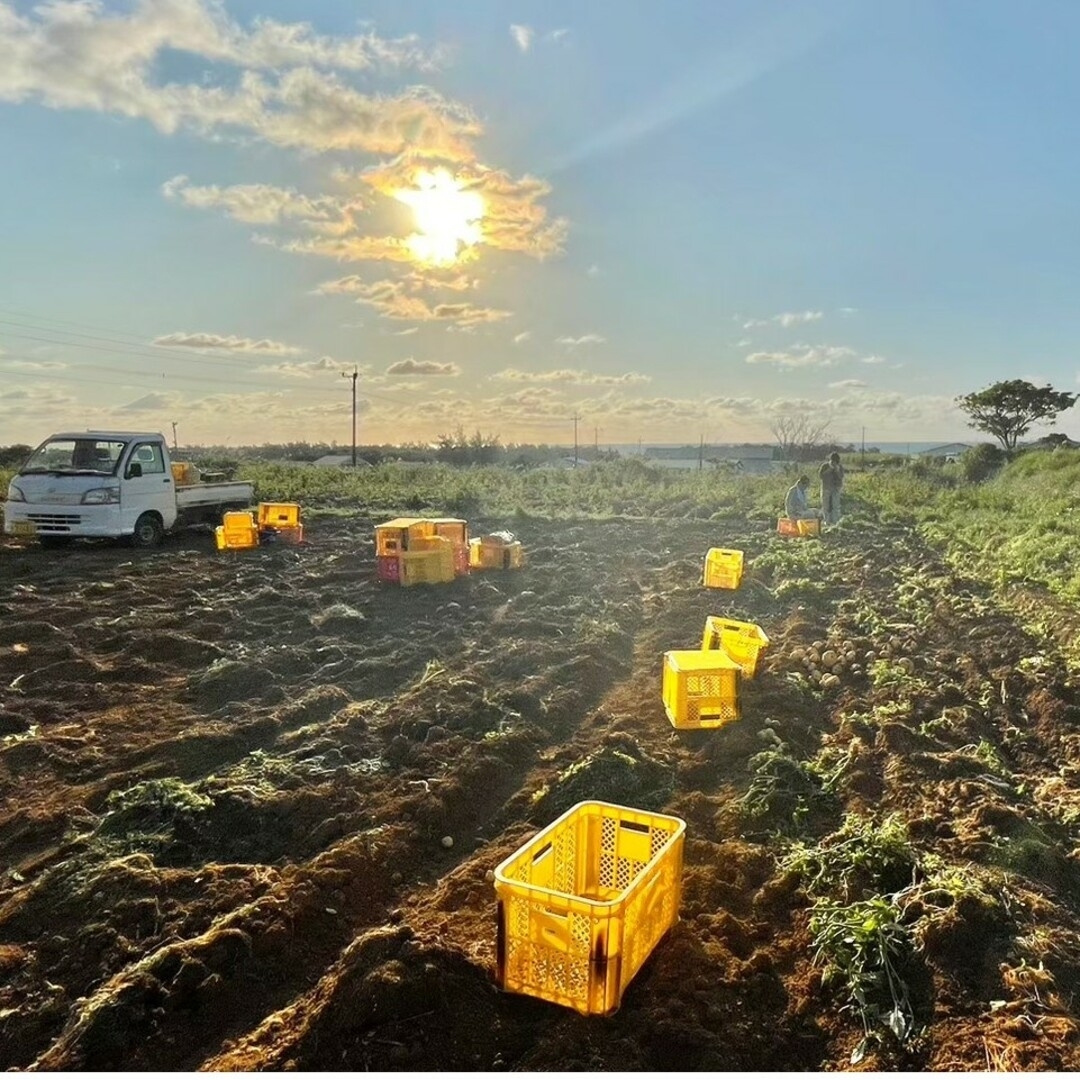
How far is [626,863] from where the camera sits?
12.2 ft

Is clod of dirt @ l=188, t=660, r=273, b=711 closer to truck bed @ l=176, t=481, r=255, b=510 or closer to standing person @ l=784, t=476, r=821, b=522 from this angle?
truck bed @ l=176, t=481, r=255, b=510

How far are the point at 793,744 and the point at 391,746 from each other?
2.65 m

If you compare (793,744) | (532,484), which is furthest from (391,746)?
(532,484)

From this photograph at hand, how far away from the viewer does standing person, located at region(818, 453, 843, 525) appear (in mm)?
15241

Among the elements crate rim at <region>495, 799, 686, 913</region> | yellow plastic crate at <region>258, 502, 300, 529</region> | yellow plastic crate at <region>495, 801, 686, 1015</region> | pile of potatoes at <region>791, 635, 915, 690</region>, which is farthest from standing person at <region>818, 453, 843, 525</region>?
yellow plastic crate at <region>495, 801, 686, 1015</region>

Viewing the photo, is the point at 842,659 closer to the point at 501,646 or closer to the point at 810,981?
the point at 501,646

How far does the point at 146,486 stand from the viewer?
13.7m

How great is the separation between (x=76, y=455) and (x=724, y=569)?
10.3 m

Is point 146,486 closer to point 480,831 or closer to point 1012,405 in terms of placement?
point 480,831

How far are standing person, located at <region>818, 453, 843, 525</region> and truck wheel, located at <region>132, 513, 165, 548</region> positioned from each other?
11.9m

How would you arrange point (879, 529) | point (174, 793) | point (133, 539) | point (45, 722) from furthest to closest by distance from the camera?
point (879, 529) < point (133, 539) < point (45, 722) < point (174, 793)

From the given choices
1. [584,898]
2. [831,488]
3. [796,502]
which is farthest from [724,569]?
[584,898]

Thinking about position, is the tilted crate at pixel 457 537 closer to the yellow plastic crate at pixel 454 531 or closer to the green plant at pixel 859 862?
the yellow plastic crate at pixel 454 531

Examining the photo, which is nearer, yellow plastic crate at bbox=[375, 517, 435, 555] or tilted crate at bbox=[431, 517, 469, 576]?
yellow plastic crate at bbox=[375, 517, 435, 555]
